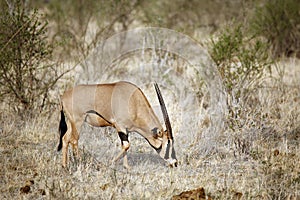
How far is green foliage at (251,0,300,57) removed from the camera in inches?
505

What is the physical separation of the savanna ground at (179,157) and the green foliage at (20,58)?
0.92ft

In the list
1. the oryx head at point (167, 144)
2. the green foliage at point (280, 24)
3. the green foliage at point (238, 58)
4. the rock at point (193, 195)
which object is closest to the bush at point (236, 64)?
the green foliage at point (238, 58)

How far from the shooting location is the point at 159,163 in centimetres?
702

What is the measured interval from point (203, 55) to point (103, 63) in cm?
255

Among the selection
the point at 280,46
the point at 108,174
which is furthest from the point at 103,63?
the point at 108,174

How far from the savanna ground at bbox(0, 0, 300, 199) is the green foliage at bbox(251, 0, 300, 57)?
2.97m

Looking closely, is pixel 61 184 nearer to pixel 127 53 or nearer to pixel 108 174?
pixel 108 174

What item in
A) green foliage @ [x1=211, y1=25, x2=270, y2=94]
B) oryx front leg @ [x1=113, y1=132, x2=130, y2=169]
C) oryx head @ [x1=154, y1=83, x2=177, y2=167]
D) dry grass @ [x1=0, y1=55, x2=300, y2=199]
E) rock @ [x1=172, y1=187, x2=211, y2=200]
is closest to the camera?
rock @ [x1=172, y1=187, x2=211, y2=200]

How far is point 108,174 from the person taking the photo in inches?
251

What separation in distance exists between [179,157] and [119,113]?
1.10 metres

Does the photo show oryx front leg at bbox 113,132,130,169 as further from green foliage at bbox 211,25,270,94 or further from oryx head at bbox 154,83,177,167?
green foliage at bbox 211,25,270,94

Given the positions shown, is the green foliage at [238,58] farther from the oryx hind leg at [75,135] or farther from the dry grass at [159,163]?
the oryx hind leg at [75,135]

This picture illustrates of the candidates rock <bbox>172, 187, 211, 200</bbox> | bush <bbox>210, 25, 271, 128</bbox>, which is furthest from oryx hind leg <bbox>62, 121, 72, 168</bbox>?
bush <bbox>210, 25, 271, 128</bbox>

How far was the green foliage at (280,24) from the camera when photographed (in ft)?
42.1
